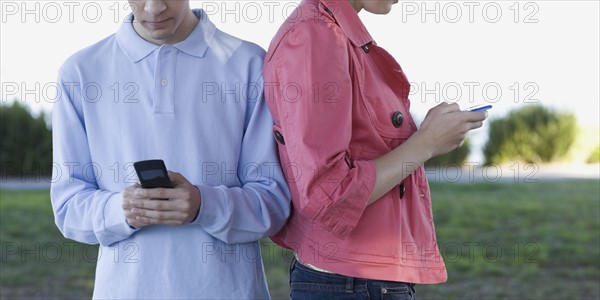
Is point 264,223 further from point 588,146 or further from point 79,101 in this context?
point 588,146

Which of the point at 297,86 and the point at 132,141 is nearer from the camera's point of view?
the point at 297,86

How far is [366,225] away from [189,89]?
51 centimetres

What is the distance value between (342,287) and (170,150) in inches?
19.3

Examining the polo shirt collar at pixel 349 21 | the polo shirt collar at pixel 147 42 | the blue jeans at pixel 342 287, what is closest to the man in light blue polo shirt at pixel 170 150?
the polo shirt collar at pixel 147 42

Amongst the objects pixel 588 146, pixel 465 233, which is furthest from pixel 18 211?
pixel 588 146

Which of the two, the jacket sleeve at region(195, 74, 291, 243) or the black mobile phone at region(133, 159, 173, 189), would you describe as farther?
the jacket sleeve at region(195, 74, 291, 243)

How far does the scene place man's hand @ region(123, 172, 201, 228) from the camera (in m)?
1.73

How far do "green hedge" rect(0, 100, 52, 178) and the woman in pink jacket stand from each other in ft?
27.9

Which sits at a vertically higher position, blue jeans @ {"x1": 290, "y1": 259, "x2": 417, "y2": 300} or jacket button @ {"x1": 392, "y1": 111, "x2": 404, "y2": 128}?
jacket button @ {"x1": 392, "y1": 111, "x2": 404, "y2": 128}

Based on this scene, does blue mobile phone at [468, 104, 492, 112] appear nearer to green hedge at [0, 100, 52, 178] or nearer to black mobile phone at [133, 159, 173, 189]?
black mobile phone at [133, 159, 173, 189]

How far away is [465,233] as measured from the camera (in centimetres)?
694

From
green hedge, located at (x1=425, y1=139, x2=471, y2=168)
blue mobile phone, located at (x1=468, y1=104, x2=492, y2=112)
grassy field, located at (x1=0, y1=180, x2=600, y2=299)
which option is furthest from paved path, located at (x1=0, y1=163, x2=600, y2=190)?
blue mobile phone, located at (x1=468, y1=104, x2=492, y2=112)

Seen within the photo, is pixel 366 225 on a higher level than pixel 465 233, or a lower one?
higher

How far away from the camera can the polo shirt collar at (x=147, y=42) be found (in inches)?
76.7
